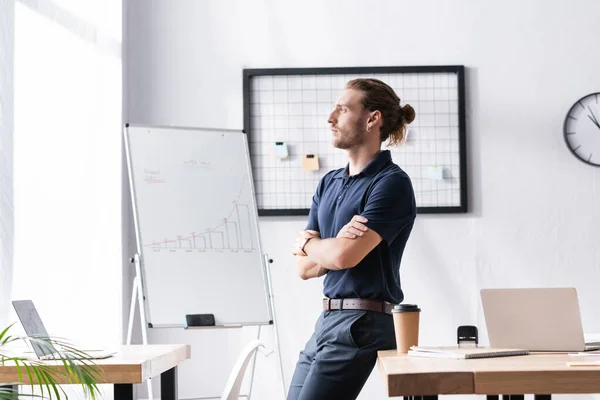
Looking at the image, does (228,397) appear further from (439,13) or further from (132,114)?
(439,13)

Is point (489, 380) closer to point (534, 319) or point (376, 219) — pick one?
point (534, 319)

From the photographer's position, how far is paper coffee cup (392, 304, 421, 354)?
76.2 inches

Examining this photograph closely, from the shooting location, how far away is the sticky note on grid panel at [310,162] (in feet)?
13.1

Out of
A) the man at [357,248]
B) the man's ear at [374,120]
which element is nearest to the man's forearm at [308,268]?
the man at [357,248]

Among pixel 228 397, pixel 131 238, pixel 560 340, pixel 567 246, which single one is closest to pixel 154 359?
pixel 228 397

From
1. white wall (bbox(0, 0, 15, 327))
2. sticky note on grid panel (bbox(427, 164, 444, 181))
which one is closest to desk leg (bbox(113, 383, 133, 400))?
white wall (bbox(0, 0, 15, 327))

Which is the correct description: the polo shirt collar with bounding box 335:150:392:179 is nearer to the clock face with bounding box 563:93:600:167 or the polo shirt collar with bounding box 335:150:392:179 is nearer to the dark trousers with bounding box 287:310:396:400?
the dark trousers with bounding box 287:310:396:400

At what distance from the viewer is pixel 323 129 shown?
405cm

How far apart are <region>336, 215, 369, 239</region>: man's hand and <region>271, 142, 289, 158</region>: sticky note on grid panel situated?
183 centimetres

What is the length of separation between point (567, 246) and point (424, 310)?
79 cm

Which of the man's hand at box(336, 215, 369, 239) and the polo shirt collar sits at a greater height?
the polo shirt collar

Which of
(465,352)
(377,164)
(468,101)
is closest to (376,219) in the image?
(377,164)

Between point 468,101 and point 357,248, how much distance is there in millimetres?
2145

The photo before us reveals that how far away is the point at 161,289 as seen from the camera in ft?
10.9
